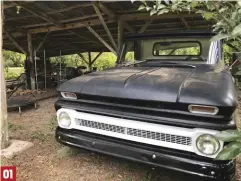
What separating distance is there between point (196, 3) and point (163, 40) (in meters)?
2.39

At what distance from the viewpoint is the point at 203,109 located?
1938 millimetres

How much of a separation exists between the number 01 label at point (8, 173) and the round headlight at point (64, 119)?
0.78 metres

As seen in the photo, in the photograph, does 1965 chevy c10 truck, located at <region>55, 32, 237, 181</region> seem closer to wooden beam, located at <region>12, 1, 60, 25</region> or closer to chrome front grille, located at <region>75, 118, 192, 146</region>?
chrome front grille, located at <region>75, 118, 192, 146</region>

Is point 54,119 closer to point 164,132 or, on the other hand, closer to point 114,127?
point 114,127

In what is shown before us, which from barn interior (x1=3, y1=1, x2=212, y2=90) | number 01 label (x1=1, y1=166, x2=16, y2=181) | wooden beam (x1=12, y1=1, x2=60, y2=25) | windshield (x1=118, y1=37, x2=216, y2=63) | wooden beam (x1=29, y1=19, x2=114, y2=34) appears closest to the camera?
number 01 label (x1=1, y1=166, x2=16, y2=181)

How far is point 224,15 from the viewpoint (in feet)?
4.29

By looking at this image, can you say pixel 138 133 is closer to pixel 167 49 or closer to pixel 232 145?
pixel 232 145

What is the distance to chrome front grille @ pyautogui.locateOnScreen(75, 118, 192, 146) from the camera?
→ 2.08 meters

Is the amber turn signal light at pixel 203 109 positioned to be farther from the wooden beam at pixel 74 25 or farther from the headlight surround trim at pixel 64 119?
the wooden beam at pixel 74 25

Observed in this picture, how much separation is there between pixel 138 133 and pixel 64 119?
951mm

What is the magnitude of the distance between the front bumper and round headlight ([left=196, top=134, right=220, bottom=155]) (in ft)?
0.23

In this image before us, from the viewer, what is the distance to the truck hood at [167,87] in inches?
76.3

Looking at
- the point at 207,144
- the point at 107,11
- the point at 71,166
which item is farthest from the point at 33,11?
the point at 207,144

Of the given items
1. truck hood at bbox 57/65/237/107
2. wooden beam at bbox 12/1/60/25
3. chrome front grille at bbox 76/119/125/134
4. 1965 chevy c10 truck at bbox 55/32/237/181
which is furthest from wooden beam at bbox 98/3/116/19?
chrome front grille at bbox 76/119/125/134
